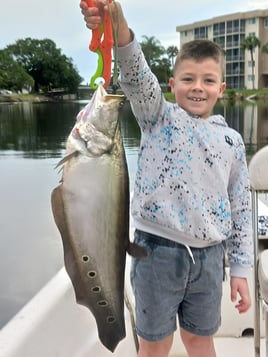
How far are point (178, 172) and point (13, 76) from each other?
7128cm

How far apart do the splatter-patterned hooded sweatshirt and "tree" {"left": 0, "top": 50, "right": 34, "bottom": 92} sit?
6952cm

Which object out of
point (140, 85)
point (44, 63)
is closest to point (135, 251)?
point (140, 85)

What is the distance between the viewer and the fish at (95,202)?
4.42 ft

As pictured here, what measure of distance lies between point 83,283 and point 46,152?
49.1 feet

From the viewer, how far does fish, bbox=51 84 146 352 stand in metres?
1.35

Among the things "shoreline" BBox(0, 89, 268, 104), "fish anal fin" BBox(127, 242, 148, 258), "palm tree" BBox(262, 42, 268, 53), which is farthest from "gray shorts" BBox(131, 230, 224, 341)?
"palm tree" BBox(262, 42, 268, 53)

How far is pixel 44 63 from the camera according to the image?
74.4m

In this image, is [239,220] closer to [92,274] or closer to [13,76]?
[92,274]

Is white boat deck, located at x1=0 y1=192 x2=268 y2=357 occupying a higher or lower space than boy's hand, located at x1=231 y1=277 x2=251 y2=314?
lower

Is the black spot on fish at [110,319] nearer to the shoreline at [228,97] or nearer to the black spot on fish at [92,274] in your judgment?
the black spot on fish at [92,274]

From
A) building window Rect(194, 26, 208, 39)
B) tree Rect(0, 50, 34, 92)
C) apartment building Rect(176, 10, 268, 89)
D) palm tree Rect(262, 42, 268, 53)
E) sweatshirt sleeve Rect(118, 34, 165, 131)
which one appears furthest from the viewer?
tree Rect(0, 50, 34, 92)

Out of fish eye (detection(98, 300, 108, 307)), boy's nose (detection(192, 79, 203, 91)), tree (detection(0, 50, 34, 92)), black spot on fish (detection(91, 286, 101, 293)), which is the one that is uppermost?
tree (detection(0, 50, 34, 92))

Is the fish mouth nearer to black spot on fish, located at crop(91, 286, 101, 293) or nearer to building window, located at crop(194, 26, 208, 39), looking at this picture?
black spot on fish, located at crop(91, 286, 101, 293)

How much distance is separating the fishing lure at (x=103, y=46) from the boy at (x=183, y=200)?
0.83 ft
